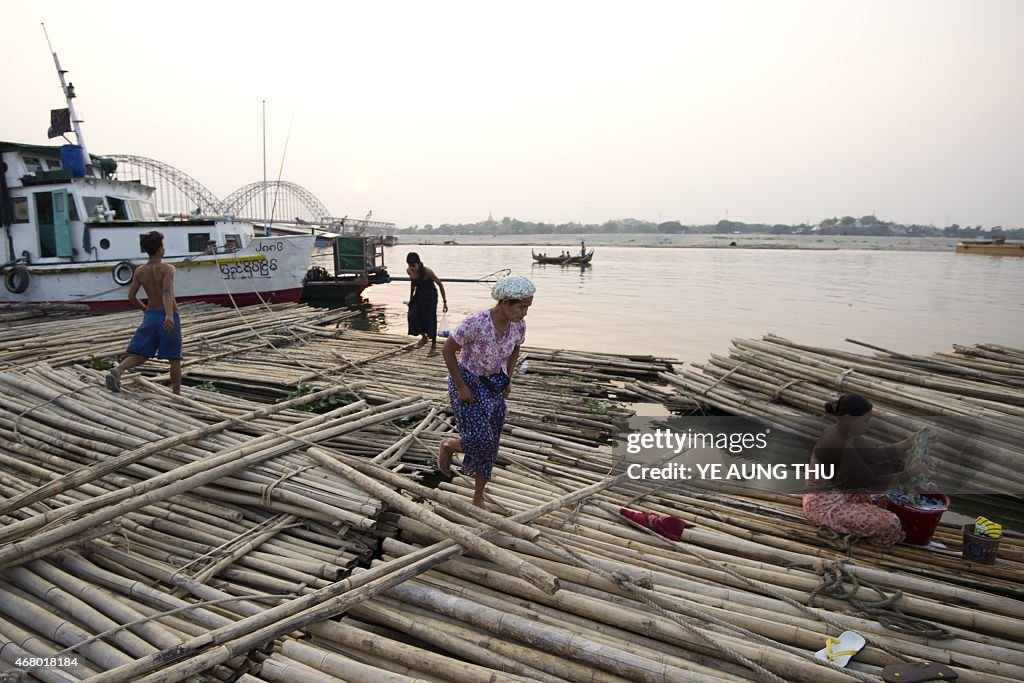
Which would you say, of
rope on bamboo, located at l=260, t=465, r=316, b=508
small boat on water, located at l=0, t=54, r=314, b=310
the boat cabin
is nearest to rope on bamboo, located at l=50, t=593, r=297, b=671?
rope on bamboo, located at l=260, t=465, r=316, b=508

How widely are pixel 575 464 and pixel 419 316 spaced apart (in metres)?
4.71

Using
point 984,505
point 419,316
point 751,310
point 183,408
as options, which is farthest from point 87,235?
point 751,310

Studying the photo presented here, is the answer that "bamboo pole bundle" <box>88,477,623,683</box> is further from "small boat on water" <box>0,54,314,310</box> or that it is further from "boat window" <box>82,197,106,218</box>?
"boat window" <box>82,197,106,218</box>

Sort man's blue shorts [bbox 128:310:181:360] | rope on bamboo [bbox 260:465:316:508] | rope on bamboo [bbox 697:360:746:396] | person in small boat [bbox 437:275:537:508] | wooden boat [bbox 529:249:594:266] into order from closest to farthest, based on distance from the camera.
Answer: person in small boat [bbox 437:275:537:508], rope on bamboo [bbox 260:465:316:508], man's blue shorts [bbox 128:310:181:360], rope on bamboo [bbox 697:360:746:396], wooden boat [bbox 529:249:594:266]

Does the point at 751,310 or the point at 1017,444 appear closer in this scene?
the point at 1017,444

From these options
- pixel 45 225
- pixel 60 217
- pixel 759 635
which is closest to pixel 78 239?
pixel 60 217

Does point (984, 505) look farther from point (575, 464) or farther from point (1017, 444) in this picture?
point (575, 464)

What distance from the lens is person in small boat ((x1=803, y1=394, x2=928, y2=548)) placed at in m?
3.46

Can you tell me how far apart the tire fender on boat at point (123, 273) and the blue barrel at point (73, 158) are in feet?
7.01

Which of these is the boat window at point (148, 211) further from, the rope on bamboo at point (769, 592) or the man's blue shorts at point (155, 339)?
the rope on bamboo at point (769, 592)

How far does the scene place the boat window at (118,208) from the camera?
42.3 feet

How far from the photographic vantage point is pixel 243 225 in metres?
14.6

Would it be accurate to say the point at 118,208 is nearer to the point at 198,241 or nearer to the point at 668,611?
the point at 198,241

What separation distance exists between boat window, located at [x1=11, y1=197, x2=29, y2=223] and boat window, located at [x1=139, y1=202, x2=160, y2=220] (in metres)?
2.28
